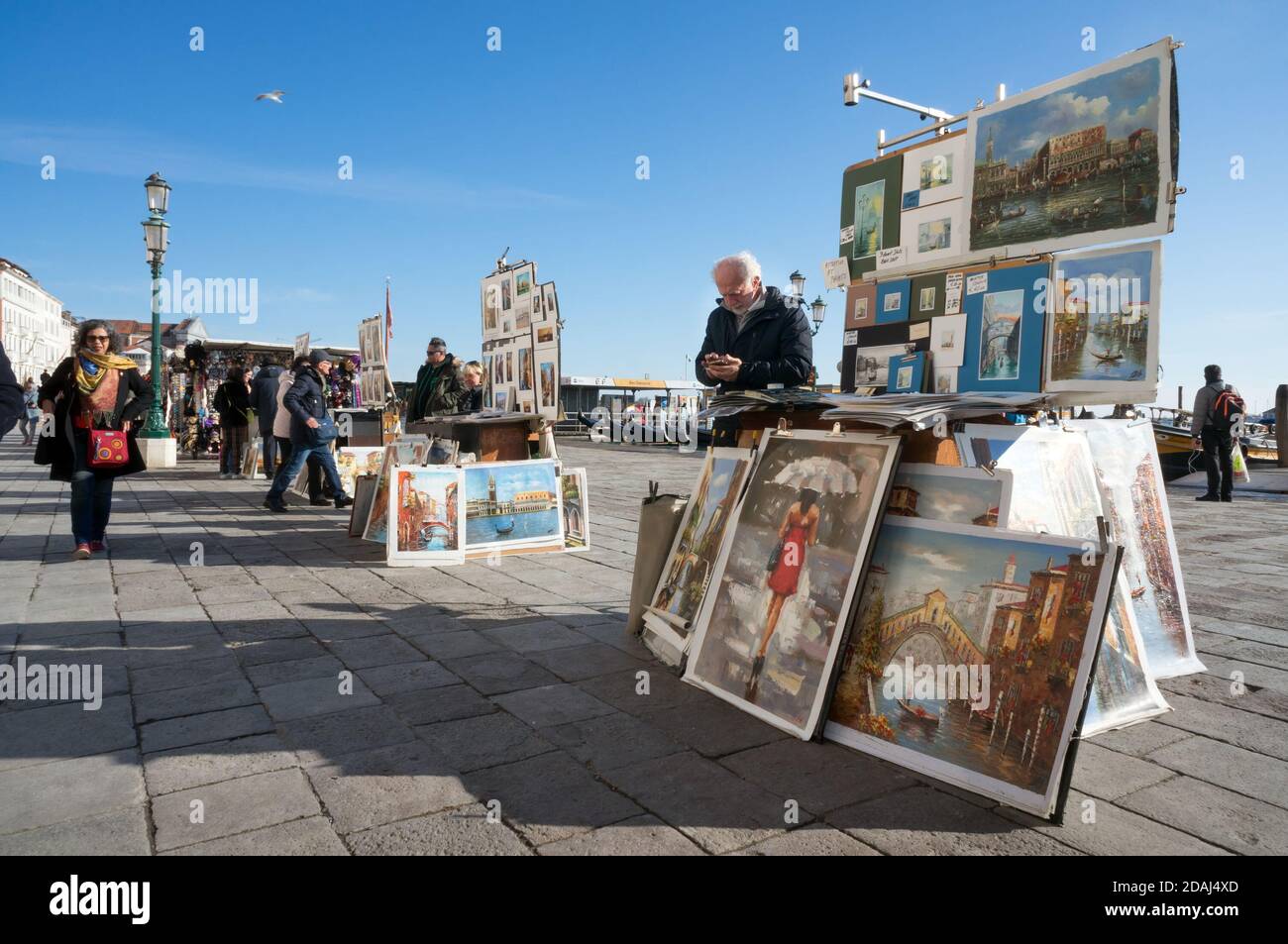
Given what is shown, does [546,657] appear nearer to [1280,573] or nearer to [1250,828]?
[1250,828]

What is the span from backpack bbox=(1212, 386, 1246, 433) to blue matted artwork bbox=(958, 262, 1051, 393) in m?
9.46

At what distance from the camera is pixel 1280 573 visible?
594 centimetres

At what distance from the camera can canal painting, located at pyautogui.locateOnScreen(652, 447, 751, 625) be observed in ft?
12.2

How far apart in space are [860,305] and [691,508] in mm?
1383

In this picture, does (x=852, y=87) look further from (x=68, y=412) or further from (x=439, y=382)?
(x=68, y=412)

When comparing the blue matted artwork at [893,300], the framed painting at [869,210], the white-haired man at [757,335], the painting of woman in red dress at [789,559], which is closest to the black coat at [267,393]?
the white-haired man at [757,335]

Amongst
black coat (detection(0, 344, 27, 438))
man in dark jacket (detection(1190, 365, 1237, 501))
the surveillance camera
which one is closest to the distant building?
the surveillance camera

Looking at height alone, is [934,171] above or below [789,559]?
above

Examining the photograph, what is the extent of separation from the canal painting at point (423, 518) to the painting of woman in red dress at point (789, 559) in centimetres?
362

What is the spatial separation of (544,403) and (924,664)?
508 centimetres

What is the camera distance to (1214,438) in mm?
11172

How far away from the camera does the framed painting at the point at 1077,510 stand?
2.98 m

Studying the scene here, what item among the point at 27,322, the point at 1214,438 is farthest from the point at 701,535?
the point at 27,322

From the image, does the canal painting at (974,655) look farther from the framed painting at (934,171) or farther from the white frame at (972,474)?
the framed painting at (934,171)
